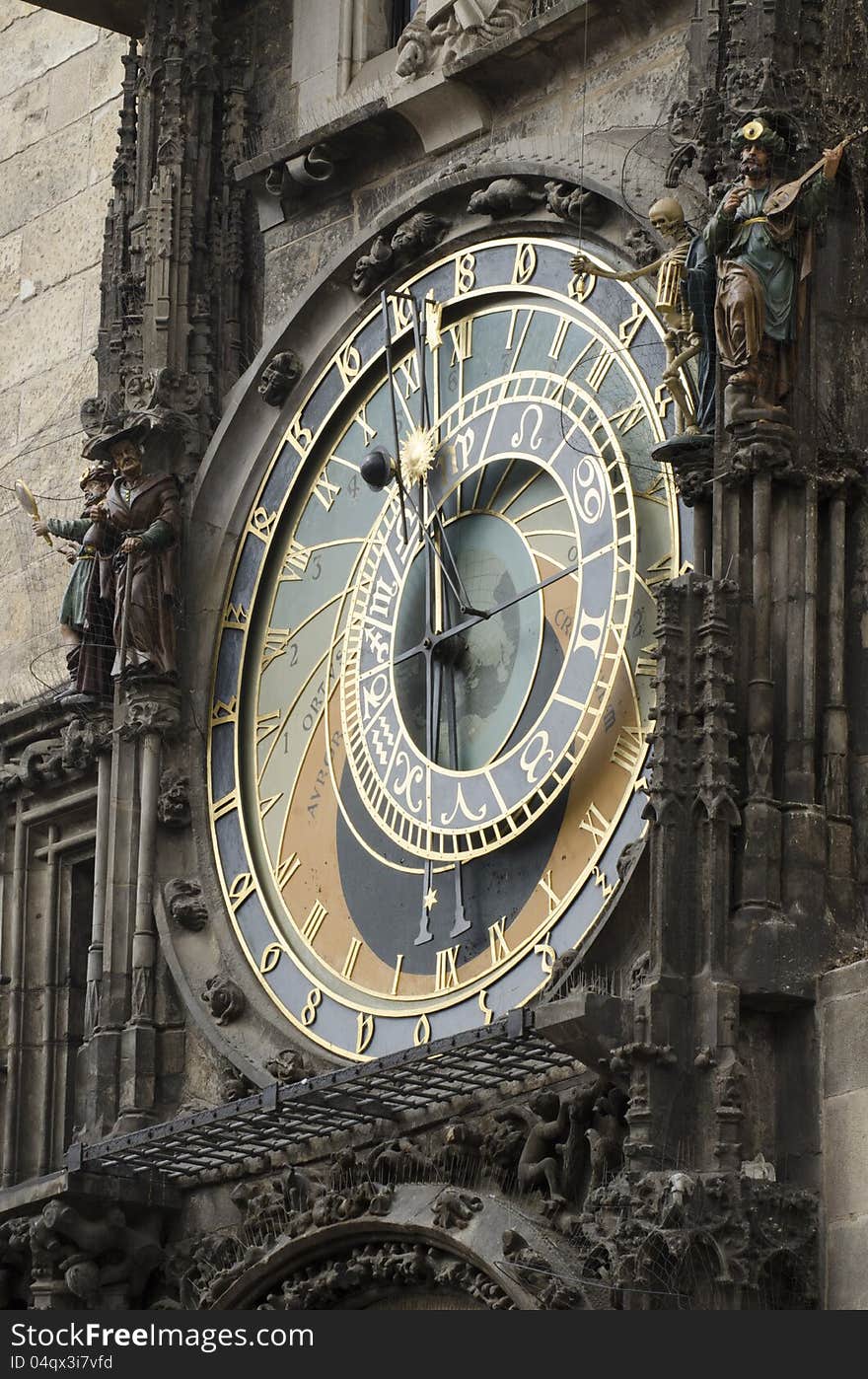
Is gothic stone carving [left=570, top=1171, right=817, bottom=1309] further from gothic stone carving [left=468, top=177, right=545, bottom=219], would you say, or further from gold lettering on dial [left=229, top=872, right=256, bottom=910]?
gothic stone carving [left=468, top=177, right=545, bottom=219]

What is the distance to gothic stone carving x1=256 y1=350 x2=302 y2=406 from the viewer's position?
1509 cm

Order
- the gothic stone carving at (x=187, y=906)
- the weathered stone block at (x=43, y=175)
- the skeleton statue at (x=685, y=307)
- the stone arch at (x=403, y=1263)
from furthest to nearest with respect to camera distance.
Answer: the weathered stone block at (x=43, y=175) → the gothic stone carving at (x=187, y=906) → the skeleton statue at (x=685, y=307) → the stone arch at (x=403, y=1263)

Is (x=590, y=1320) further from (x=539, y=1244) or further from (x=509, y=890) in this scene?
(x=509, y=890)

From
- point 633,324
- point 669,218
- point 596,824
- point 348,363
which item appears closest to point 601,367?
point 633,324

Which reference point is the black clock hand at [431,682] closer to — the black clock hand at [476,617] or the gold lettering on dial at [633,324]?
the black clock hand at [476,617]

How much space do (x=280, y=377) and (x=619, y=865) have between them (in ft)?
9.58

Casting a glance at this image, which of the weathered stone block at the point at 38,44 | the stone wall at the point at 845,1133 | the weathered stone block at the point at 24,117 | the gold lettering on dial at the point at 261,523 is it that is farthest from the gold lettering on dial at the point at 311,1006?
the weathered stone block at the point at 38,44

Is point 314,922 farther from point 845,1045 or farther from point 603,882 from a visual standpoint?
point 845,1045

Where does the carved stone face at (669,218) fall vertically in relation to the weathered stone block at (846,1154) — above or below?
above

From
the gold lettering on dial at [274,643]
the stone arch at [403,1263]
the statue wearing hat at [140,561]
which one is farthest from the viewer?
the statue wearing hat at [140,561]

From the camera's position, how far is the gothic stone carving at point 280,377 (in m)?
15.1

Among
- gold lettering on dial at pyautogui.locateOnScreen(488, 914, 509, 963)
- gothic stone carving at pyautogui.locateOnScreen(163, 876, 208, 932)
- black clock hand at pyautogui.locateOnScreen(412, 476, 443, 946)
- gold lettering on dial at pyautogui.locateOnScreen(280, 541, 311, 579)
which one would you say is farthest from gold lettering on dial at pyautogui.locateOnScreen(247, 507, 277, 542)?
gold lettering on dial at pyautogui.locateOnScreen(488, 914, 509, 963)

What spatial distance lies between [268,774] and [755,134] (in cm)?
309

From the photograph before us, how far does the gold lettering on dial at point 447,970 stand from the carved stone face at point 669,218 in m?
2.35
